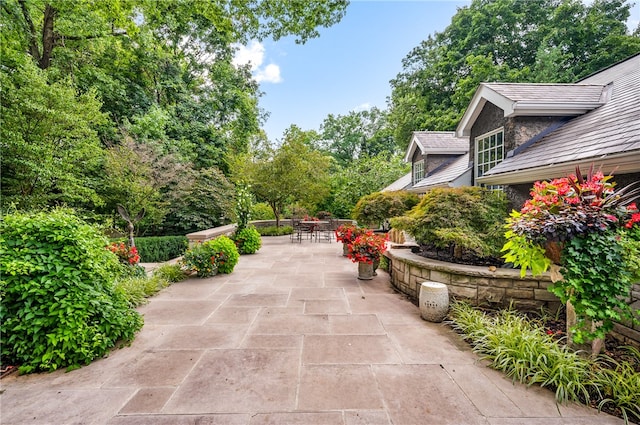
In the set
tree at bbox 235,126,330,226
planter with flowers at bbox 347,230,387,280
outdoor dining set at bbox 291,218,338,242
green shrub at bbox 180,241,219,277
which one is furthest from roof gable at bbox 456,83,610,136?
tree at bbox 235,126,330,226

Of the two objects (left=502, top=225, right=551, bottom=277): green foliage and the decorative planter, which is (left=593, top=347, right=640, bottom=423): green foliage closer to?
(left=502, top=225, right=551, bottom=277): green foliage

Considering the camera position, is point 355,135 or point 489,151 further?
point 355,135

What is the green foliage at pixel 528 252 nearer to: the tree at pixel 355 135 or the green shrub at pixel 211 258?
the green shrub at pixel 211 258

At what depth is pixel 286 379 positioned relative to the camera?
101 inches

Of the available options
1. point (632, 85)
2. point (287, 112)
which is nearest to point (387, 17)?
point (632, 85)

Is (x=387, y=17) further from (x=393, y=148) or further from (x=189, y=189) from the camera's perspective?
(x=393, y=148)

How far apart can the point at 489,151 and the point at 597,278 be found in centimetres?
576

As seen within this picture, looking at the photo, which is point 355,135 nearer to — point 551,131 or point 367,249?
point 551,131

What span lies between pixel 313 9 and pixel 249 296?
6722 mm

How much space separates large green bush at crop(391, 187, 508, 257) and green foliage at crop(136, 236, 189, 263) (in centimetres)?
749

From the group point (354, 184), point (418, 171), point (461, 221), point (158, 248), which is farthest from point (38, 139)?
point (354, 184)

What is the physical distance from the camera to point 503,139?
659 centimetres

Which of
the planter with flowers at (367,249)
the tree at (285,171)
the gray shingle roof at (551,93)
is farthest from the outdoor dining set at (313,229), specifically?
the gray shingle roof at (551,93)

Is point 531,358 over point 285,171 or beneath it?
beneath
